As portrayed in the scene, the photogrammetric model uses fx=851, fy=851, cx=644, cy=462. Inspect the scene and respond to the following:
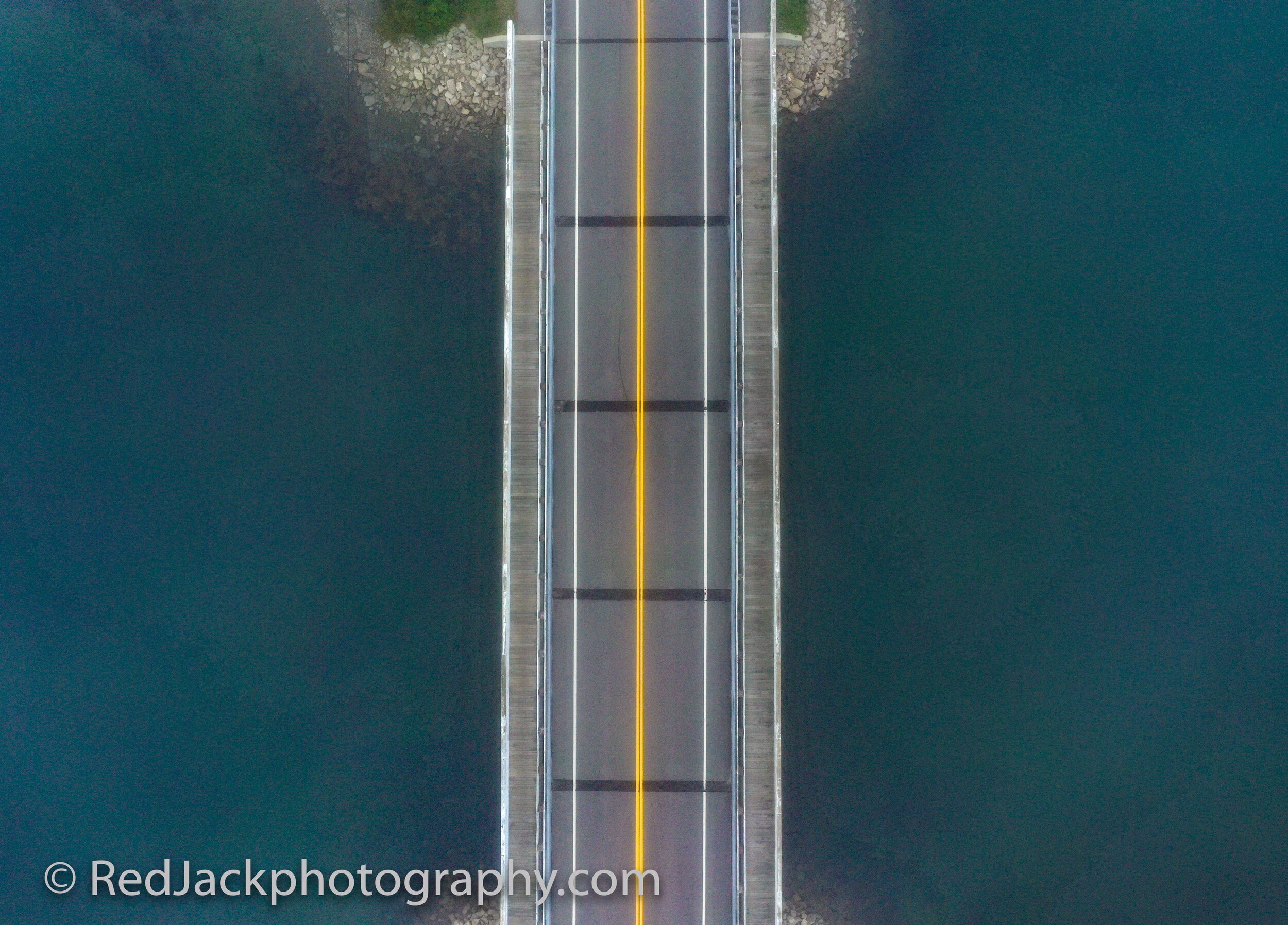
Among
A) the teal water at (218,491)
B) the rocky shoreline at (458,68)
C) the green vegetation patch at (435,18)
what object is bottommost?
the teal water at (218,491)

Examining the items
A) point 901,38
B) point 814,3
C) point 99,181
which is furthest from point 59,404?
point 901,38

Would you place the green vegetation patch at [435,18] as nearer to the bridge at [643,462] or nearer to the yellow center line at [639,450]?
the bridge at [643,462]

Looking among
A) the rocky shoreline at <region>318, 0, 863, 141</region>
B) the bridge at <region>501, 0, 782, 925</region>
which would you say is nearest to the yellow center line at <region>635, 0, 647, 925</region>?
the bridge at <region>501, 0, 782, 925</region>

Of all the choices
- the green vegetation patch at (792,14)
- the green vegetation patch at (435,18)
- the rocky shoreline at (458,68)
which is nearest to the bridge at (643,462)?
the green vegetation patch at (792,14)

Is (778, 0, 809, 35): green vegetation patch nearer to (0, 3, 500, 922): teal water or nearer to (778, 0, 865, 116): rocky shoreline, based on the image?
(778, 0, 865, 116): rocky shoreline

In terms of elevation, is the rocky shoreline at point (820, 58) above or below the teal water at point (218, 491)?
above

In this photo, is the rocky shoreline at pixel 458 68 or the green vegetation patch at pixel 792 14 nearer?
the green vegetation patch at pixel 792 14

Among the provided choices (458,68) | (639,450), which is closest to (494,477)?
(639,450)
